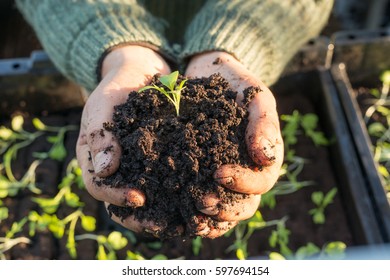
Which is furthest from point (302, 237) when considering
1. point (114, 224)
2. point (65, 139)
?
point (65, 139)

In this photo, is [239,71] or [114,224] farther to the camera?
[114,224]

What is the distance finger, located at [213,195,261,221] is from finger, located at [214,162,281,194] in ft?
0.08

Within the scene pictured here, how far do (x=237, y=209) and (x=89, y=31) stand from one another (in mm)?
657

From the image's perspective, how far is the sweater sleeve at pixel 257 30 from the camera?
125 cm

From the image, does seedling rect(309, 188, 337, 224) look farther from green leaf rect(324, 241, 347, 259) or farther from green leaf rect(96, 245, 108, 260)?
green leaf rect(96, 245, 108, 260)

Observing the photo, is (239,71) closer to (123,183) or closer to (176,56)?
(176,56)

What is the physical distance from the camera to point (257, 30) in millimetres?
1340

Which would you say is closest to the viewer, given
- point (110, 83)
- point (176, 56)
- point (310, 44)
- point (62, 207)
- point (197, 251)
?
point (110, 83)

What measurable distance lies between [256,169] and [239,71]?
10.0 inches

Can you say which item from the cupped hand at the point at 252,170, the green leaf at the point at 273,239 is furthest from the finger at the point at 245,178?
the green leaf at the point at 273,239

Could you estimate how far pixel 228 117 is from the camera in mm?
953

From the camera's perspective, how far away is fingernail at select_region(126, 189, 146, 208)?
2.94 ft

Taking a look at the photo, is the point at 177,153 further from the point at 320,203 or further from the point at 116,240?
the point at 320,203

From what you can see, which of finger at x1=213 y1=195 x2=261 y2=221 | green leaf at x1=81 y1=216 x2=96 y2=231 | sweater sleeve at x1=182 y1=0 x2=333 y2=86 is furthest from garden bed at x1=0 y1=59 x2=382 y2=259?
finger at x1=213 y1=195 x2=261 y2=221
